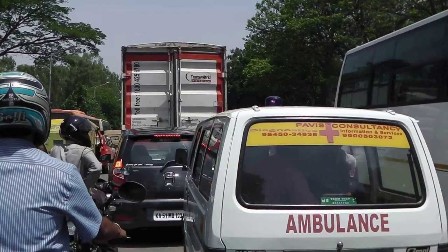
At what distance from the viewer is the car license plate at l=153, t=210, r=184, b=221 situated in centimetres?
930

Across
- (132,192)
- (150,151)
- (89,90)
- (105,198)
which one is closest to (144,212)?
(150,151)

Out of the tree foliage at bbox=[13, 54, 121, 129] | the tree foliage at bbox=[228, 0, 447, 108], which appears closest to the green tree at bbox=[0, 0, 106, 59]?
the tree foliage at bbox=[228, 0, 447, 108]

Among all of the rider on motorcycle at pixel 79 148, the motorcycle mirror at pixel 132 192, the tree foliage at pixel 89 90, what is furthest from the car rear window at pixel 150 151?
the tree foliage at pixel 89 90

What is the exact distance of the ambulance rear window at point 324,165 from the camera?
4.25 m

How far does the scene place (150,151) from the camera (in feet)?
32.0

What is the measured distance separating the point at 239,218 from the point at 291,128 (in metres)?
0.69

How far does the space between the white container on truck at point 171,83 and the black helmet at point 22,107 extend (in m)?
13.7

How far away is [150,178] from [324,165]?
17.3ft

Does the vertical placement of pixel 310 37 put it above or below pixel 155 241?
above

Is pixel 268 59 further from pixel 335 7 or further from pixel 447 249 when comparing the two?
pixel 447 249

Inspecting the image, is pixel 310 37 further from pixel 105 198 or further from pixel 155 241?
pixel 105 198

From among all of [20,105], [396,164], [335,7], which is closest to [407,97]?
[396,164]

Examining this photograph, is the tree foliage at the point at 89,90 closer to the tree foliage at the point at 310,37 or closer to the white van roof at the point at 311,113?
the tree foliage at the point at 310,37

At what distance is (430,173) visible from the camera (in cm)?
442
